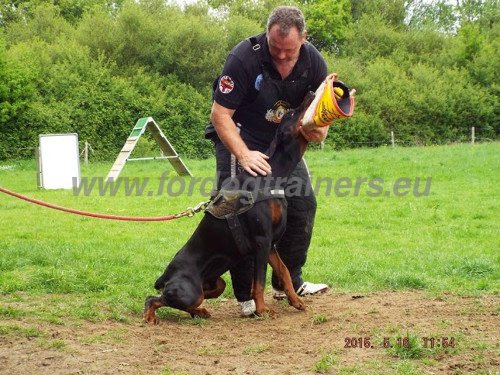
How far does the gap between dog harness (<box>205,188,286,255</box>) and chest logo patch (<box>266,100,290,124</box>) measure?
1.87ft

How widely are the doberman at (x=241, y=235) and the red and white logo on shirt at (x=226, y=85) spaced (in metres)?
0.45

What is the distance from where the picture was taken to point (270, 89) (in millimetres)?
5160

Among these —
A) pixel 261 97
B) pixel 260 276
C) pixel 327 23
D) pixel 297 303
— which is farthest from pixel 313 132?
pixel 327 23

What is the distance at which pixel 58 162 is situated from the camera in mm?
17000

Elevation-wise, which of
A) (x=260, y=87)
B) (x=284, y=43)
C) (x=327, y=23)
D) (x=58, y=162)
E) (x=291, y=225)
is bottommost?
(x=291, y=225)

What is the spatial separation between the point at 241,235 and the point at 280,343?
3.12 ft

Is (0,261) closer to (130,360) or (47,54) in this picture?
(130,360)

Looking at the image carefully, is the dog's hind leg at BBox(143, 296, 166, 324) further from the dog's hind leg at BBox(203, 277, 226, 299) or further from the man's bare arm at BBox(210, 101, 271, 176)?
the man's bare arm at BBox(210, 101, 271, 176)

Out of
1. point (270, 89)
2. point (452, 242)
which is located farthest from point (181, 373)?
point (452, 242)

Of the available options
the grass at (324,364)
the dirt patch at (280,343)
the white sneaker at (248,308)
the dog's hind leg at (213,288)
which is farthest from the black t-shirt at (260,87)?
the grass at (324,364)

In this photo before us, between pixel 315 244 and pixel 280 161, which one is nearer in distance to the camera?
pixel 280 161

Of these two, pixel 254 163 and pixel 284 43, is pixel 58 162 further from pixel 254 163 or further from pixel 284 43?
pixel 284 43

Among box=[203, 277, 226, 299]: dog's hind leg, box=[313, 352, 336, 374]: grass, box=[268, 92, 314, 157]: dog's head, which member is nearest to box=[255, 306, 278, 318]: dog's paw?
box=[203, 277, 226, 299]: dog's hind leg

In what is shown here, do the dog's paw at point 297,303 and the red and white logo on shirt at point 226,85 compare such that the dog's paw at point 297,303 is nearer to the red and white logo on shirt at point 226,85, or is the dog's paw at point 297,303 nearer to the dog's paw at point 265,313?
the dog's paw at point 265,313
